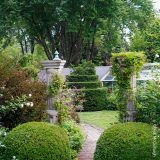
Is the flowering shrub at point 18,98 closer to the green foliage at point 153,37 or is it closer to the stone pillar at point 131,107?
the stone pillar at point 131,107

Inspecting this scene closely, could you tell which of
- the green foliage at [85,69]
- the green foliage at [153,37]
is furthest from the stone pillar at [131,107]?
the green foliage at [153,37]

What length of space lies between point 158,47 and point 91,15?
7.36 m

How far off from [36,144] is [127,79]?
270cm

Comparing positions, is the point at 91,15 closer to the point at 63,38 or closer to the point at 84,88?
the point at 63,38

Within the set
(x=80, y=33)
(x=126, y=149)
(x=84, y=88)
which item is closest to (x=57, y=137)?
(x=126, y=149)

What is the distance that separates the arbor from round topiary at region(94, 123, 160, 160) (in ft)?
66.8

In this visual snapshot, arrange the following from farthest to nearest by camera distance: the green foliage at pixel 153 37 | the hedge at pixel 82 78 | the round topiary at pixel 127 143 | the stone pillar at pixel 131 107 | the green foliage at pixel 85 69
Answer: the green foliage at pixel 153 37
the green foliage at pixel 85 69
the hedge at pixel 82 78
the stone pillar at pixel 131 107
the round topiary at pixel 127 143

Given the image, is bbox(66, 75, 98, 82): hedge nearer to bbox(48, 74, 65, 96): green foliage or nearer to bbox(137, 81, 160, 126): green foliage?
bbox(48, 74, 65, 96): green foliage

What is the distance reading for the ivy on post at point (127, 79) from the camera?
8.68 meters

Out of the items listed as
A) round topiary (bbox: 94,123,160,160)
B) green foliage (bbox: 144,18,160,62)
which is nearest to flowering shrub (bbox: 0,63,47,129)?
round topiary (bbox: 94,123,160,160)

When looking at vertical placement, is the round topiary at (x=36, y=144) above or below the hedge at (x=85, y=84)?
below

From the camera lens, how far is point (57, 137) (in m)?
7.42

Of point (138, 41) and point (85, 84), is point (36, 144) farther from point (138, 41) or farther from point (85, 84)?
point (138, 41)

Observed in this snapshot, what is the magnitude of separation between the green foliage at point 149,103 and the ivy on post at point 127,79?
239 millimetres
